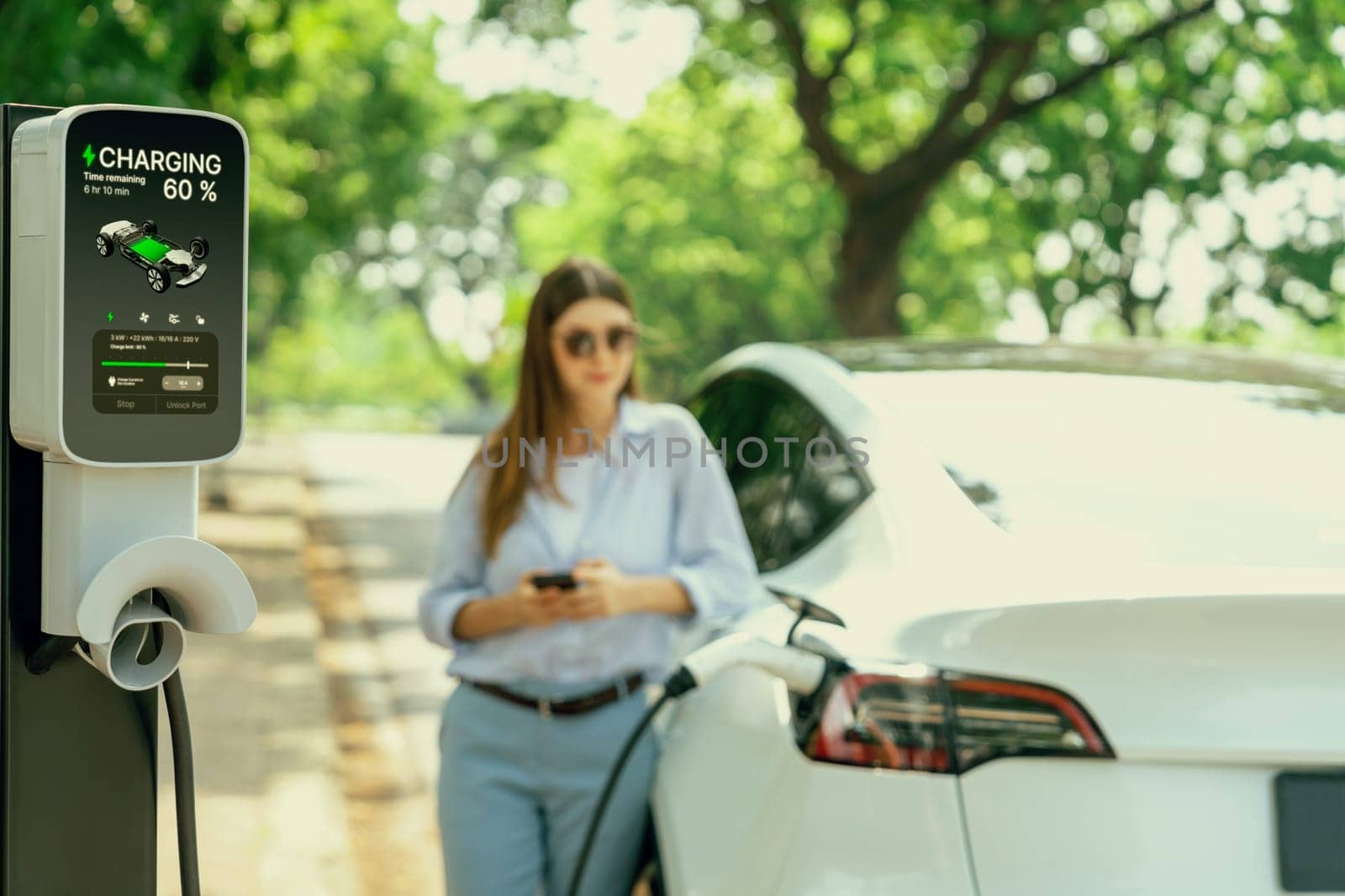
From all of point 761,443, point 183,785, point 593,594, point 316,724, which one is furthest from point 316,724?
point 183,785

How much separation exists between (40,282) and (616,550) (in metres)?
1.46

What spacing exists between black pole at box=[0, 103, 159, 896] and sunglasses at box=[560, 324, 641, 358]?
4.28 ft

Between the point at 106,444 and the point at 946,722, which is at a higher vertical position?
the point at 106,444

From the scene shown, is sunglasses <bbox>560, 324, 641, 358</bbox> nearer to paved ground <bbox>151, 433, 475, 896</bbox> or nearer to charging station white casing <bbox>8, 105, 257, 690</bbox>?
charging station white casing <bbox>8, 105, 257, 690</bbox>

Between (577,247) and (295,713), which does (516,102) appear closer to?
(295,713)

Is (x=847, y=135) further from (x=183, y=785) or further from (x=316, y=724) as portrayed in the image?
(x=183, y=785)

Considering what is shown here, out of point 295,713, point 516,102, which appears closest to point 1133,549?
point 295,713

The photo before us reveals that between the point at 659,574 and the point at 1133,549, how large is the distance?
1.08m

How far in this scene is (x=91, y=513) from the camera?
1.94 metres

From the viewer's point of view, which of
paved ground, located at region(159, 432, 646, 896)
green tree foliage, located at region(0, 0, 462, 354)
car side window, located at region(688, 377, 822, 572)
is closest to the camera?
car side window, located at region(688, 377, 822, 572)

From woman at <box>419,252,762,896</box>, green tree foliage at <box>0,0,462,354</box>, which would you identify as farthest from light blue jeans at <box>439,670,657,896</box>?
green tree foliage at <box>0,0,462,354</box>

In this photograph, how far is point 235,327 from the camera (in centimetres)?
198

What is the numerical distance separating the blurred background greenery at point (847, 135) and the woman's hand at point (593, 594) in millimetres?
859

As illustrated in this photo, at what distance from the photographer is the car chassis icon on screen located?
1.88 meters
